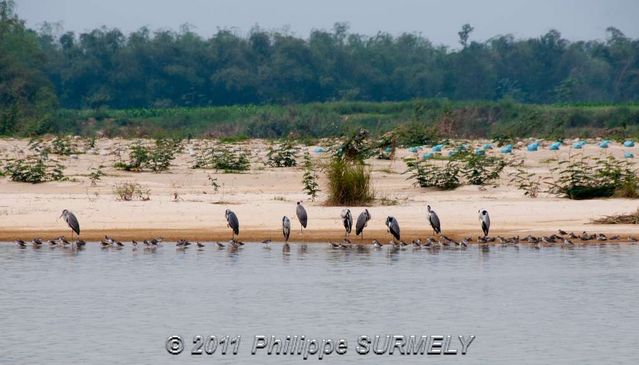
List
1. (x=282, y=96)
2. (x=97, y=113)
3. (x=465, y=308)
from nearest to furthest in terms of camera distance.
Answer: (x=465, y=308)
(x=97, y=113)
(x=282, y=96)

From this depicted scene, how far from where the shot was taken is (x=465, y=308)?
14.6m

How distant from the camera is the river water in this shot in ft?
40.9

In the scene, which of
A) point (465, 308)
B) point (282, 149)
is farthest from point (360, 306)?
point (282, 149)

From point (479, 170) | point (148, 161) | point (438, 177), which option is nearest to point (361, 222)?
point (438, 177)

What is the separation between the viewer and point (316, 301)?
49.0 feet

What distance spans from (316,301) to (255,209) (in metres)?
6.53

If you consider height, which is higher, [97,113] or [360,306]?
[97,113]

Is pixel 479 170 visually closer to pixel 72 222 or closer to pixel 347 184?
pixel 347 184

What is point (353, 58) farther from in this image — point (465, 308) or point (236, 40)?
point (465, 308)

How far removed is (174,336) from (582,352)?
152 inches

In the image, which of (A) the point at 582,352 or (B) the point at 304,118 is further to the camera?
(B) the point at 304,118

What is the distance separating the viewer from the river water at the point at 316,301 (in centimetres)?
1248

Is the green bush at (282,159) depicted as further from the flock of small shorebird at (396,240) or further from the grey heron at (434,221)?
the grey heron at (434,221)

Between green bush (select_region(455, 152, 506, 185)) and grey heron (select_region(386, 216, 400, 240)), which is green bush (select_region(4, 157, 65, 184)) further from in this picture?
grey heron (select_region(386, 216, 400, 240))
